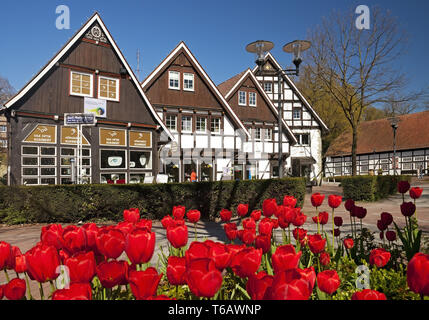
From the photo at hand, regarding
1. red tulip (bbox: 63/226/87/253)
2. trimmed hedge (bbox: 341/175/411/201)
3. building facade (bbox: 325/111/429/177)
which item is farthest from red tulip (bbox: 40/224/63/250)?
building facade (bbox: 325/111/429/177)

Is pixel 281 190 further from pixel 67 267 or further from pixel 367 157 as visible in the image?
pixel 367 157

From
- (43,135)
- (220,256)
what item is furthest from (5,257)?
(43,135)

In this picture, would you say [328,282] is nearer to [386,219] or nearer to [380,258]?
[380,258]

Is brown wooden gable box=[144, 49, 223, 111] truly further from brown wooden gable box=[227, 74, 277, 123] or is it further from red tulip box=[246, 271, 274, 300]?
red tulip box=[246, 271, 274, 300]

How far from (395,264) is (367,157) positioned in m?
40.7

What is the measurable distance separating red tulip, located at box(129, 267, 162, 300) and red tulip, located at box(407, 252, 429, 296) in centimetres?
93

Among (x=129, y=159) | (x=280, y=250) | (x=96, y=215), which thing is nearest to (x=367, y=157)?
(x=129, y=159)

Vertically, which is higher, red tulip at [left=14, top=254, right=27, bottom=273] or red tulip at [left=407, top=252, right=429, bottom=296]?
red tulip at [left=407, top=252, right=429, bottom=296]

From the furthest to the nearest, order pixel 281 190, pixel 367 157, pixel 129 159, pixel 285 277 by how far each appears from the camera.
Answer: pixel 367 157, pixel 129 159, pixel 281 190, pixel 285 277

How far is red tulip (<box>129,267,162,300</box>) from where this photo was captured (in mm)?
964

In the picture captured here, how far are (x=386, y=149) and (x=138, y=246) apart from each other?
4114cm
